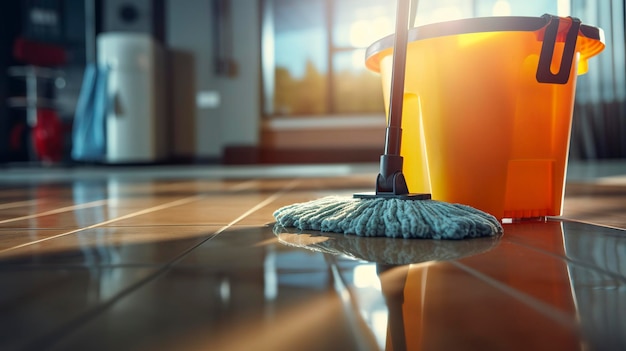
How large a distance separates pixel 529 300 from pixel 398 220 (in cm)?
25

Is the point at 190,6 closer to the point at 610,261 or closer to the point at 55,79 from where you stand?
the point at 55,79

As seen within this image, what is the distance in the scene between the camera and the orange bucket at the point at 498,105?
711mm

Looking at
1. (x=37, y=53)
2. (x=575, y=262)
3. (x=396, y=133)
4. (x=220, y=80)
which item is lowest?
(x=575, y=262)

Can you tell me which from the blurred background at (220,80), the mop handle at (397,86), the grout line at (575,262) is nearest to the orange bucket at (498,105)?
the mop handle at (397,86)

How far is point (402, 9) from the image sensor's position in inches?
25.0

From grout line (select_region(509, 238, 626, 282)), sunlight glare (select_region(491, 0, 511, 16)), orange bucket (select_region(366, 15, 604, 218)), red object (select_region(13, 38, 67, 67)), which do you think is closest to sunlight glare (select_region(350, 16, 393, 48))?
sunlight glare (select_region(491, 0, 511, 16))

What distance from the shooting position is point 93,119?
144 inches

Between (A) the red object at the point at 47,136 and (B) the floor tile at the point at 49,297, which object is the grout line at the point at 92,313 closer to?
(B) the floor tile at the point at 49,297

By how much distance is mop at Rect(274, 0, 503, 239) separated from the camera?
0.55m

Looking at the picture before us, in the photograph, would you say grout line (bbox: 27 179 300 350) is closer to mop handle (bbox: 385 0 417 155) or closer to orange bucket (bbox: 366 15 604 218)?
mop handle (bbox: 385 0 417 155)

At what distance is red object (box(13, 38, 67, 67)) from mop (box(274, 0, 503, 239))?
369 cm

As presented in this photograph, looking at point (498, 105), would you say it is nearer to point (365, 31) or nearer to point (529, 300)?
point (529, 300)

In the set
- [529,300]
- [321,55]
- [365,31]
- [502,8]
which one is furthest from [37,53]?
[529,300]

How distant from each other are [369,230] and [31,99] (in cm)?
392
